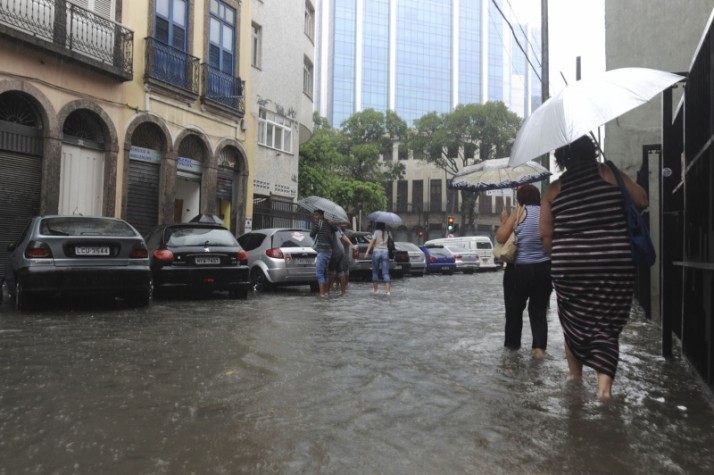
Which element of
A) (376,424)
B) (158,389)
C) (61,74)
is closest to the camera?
(376,424)

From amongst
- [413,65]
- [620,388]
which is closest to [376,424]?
[620,388]

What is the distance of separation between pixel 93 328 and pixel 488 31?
106 m

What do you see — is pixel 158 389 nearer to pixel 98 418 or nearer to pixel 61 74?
pixel 98 418

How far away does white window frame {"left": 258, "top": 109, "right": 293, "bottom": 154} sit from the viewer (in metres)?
24.8

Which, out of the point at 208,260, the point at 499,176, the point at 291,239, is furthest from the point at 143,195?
the point at 499,176

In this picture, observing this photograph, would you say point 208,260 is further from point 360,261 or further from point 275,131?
point 275,131

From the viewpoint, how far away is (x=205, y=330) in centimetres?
753

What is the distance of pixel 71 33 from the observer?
15.3 metres

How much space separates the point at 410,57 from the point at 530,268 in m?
102

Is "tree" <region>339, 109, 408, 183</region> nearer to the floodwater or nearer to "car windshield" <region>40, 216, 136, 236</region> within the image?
"car windshield" <region>40, 216, 136, 236</region>

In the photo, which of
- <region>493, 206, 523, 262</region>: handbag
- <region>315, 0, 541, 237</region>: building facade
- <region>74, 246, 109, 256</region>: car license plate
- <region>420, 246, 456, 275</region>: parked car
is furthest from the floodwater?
<region>315, 0, 541, 237</region>: building facade

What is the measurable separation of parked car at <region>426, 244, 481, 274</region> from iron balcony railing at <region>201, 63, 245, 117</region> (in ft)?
35.9

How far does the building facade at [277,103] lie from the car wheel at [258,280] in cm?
1021

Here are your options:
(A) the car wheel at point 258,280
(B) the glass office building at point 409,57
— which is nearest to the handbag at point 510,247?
(A) the car wheel at point 258,280
